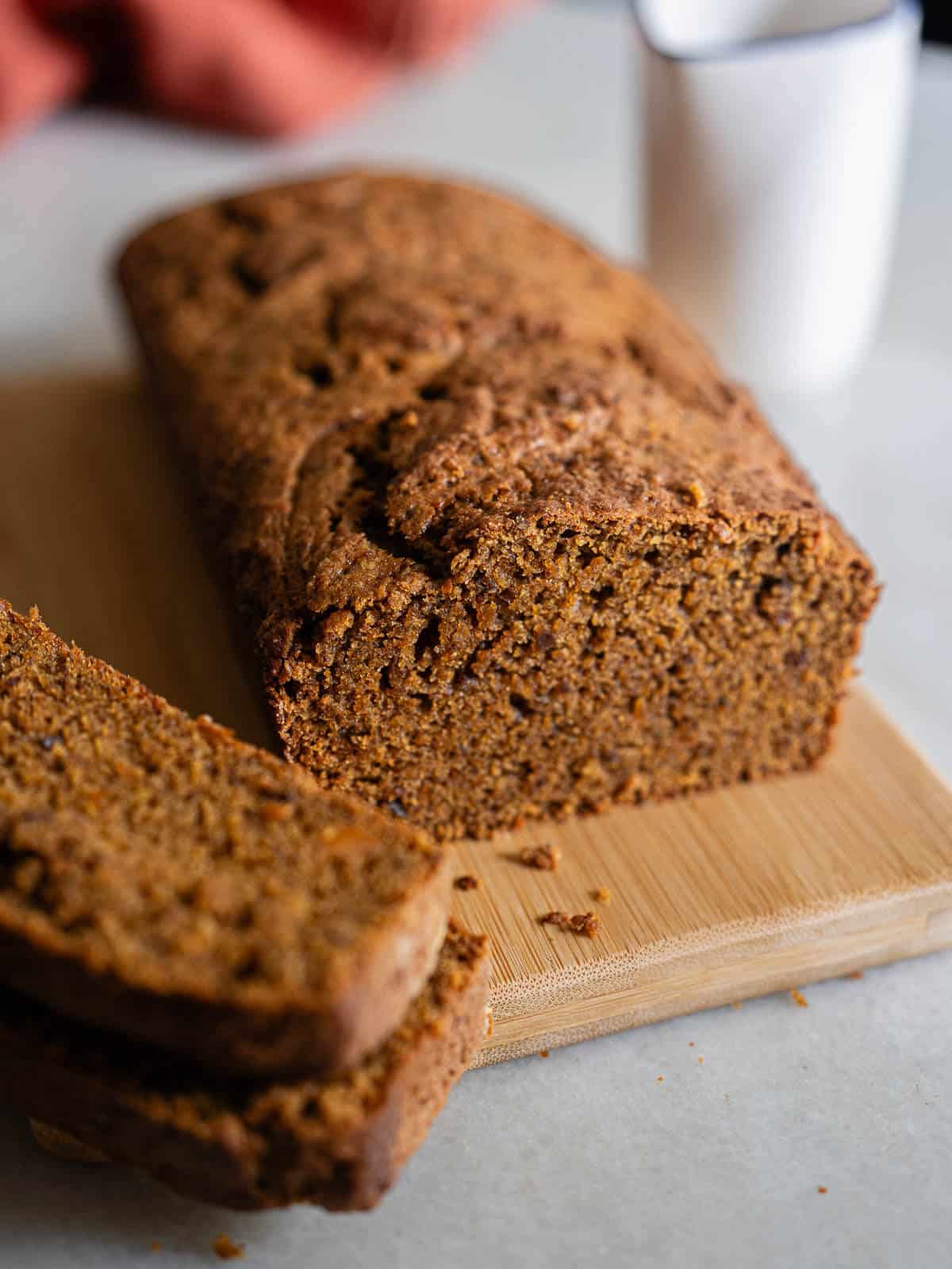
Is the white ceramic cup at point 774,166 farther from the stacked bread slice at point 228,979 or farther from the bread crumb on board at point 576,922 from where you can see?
the stacked bread slice at point 228,979

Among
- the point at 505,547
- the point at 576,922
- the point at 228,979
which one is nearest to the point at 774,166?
the point at 505,547

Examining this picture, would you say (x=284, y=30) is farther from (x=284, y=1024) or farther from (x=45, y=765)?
(x=284, y=1024)

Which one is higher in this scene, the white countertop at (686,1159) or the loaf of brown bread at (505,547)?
the loaf of brown bread at (505,547)

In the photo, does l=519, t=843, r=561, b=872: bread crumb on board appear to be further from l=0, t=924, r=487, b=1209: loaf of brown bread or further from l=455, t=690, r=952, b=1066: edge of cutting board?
l=0, t=924, r=487, b=1209: loaf of brown bread

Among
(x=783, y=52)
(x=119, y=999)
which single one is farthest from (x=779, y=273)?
(x=119, y=999)

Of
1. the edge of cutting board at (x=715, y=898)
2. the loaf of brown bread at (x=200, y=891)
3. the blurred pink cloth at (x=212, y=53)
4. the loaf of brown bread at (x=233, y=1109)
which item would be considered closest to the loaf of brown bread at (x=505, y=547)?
the edge of cutting board at (x=715, y=898)

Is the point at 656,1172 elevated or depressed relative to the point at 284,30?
depressed
